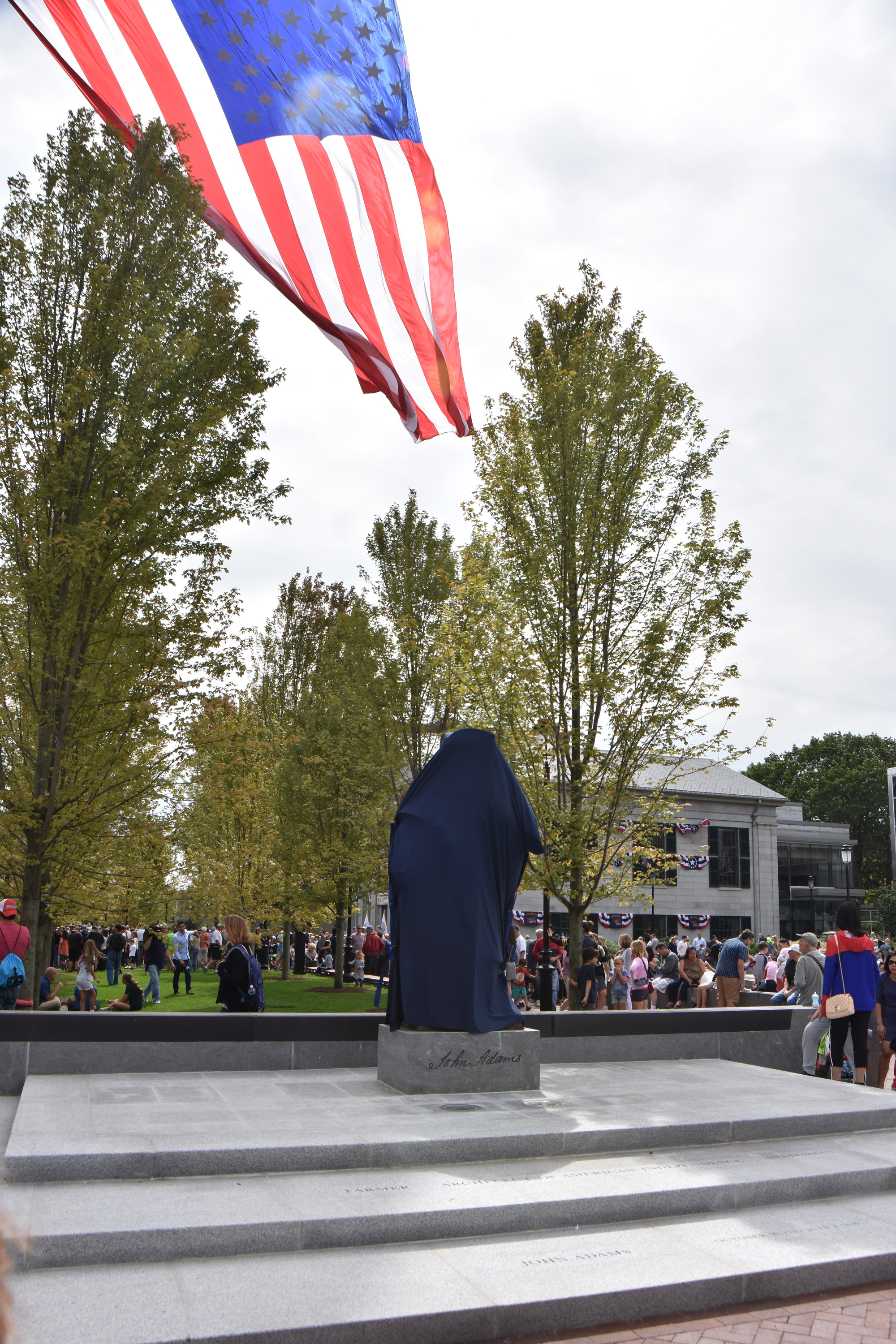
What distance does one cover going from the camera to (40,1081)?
7.34m

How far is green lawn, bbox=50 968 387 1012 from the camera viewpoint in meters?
21.0

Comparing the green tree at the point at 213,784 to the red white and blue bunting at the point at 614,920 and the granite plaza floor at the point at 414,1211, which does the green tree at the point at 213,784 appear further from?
the red white and blue bunting at the point at 614,920

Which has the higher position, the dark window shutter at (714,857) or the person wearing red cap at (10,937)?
A: the dark window shutter at (714,857)

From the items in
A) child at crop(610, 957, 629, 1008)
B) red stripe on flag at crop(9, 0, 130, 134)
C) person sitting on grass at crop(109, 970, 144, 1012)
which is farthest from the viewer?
child at crop(610, 957, 629, 1008)

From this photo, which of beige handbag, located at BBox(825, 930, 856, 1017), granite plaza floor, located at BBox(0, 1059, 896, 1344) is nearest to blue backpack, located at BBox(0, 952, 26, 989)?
granite plaza floor, located at BBox(0, 1059, 896, 1344)

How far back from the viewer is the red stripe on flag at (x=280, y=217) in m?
9.38

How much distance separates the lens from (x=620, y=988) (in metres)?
17.1

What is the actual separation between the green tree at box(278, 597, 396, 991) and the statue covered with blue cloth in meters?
14.3

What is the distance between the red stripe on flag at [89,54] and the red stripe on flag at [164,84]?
287 mm

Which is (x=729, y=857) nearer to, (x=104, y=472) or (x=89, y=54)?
(x=104, y=472)

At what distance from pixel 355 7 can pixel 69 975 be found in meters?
31.0

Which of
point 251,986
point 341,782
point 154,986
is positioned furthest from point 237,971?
point 341,782

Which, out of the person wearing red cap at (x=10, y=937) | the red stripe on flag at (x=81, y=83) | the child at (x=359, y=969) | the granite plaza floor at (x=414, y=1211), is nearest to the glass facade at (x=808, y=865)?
the child at (x=359, y=969)
